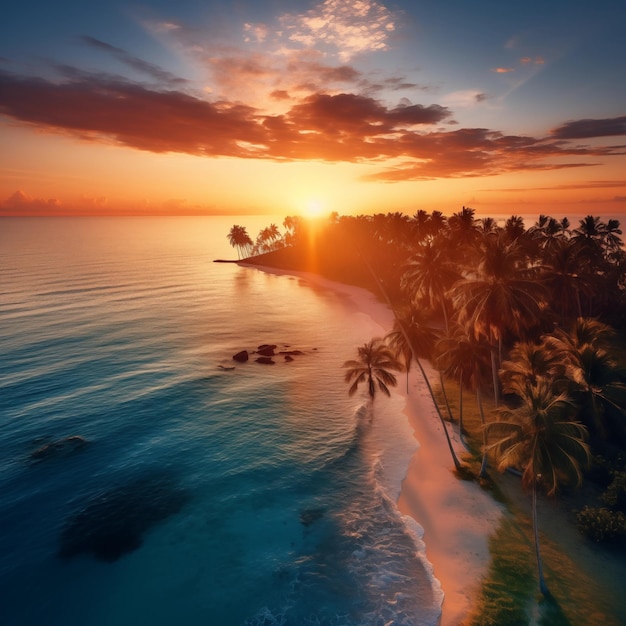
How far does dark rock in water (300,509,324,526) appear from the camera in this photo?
33812mm

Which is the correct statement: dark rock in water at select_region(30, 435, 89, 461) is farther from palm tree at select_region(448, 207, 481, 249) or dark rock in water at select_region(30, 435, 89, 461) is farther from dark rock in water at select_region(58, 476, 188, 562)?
palm tree at select_region(448, 207, 481, 249)

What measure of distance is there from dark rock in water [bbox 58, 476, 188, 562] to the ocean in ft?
0.45

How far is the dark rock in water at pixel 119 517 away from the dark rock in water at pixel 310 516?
1212 cm

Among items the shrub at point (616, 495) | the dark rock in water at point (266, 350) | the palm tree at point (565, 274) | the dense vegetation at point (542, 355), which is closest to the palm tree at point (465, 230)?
the dense vegetation at point (542, 355)

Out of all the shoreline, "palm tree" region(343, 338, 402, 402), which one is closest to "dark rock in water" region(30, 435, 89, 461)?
"palm tree" region(343, 338, 402, 402)

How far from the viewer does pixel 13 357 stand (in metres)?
67.5

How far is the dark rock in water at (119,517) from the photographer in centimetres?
3114

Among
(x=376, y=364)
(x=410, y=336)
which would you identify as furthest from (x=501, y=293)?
(x=376, y=364)

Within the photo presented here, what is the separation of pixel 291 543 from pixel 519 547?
719 inches

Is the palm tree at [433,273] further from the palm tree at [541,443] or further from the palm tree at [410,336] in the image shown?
the palm tree at [541,443]

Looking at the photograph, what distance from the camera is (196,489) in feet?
126

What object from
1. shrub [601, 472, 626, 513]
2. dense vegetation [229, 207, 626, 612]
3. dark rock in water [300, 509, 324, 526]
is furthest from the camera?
dark rock in water [300, 509, 324, 526]

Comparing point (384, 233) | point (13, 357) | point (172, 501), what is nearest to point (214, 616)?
point (172, 501)

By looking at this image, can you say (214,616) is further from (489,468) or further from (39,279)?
(39,279)
